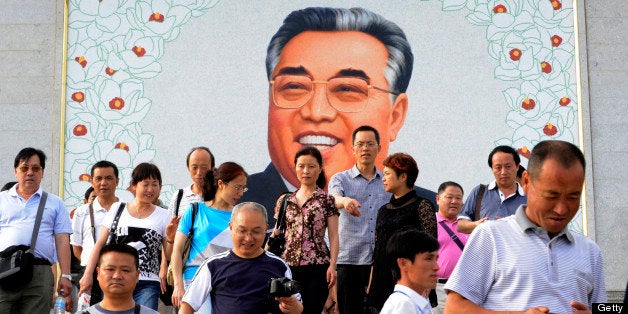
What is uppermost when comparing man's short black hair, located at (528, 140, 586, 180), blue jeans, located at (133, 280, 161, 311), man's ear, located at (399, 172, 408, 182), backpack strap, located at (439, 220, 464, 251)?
man's short black hair, located at (528, 140, 586, 180)

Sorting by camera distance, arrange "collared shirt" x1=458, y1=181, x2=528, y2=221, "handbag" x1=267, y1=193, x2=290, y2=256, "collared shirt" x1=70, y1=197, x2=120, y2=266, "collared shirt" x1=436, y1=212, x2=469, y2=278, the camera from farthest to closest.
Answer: "collared shirt" x1=436, y1=212, x2=469, y2=278 < "collared shirt" x1=70, y1=197, x2=120, y2=266 < "collared shirt" x1=458, y1=181, x2=528, y2=221 < "handbag" x1=267, y1=193, x2=290, y2=256 < the camera

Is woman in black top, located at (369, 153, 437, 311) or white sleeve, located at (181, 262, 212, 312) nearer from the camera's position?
white sleeve, located at (181, 262, 212, 312)

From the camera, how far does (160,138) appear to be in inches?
372

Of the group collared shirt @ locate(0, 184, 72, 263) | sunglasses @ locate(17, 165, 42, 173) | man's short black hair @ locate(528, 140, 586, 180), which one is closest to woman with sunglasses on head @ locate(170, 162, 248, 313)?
collared shirt @ locate(0, 184, 72, 263)

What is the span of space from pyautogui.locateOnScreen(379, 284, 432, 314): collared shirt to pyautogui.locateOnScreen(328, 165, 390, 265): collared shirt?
87.9 inches

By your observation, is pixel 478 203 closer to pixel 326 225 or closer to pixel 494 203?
pixel 494 203

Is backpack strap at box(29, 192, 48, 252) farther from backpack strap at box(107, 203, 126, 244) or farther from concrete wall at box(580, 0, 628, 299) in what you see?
concrete wall at box(580, 0, 628, 299)

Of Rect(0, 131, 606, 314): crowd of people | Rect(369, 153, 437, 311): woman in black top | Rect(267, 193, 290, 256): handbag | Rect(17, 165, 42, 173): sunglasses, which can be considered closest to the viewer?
Rect(0, 131, 606, 314): crowd of people

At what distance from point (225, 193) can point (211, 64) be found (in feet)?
11.6

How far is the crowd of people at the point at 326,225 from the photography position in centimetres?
298

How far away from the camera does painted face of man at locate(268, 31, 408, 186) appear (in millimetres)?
9391

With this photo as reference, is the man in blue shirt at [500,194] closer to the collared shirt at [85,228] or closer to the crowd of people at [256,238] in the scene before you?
the crowd of people at [256,238]

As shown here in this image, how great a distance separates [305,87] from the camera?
9.46 meters

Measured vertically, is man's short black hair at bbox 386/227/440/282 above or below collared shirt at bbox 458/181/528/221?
below
